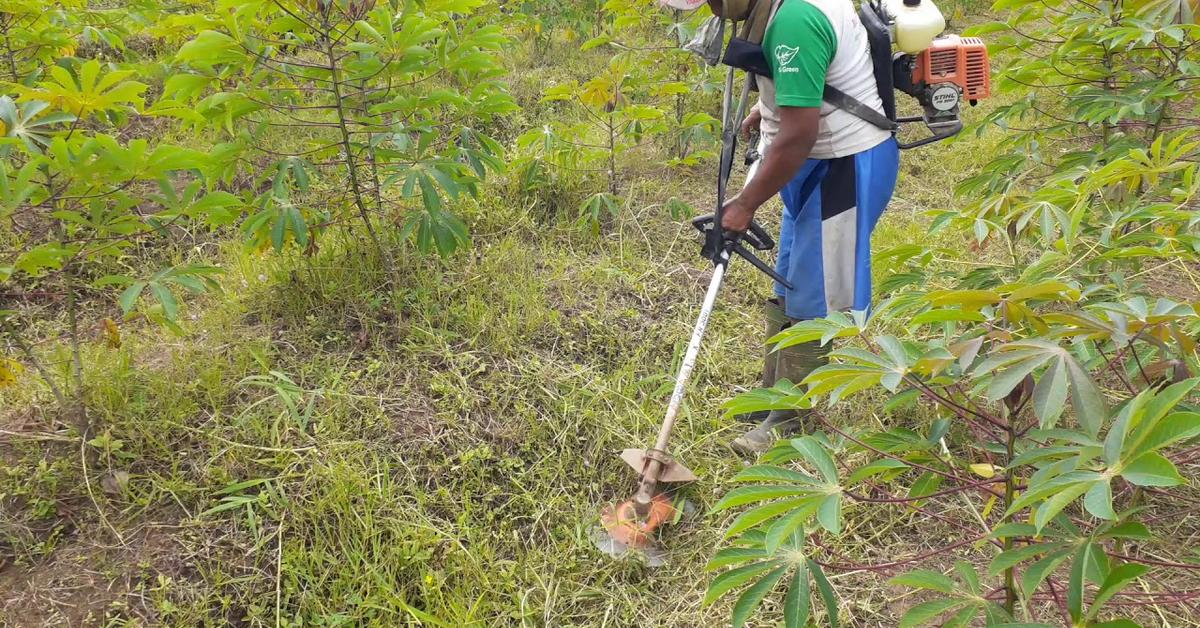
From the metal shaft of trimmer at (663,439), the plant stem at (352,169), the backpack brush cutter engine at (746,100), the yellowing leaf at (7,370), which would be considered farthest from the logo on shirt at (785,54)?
the yellowing leaf at (7,370)

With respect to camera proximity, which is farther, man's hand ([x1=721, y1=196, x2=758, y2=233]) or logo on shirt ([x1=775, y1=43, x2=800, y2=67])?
man's hand ([x1=721, y1=196, x2=758, y2=233])

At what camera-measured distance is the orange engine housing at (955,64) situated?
2.03m

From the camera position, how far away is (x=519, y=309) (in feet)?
9.38

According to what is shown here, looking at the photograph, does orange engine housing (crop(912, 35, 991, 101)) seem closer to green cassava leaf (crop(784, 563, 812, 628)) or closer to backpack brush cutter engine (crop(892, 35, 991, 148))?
backpack brush cutter engine (crop(892, 35, 991, 148))

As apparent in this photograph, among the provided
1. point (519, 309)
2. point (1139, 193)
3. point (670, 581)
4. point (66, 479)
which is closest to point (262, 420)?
point (66, 479)

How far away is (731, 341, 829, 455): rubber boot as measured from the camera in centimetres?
235

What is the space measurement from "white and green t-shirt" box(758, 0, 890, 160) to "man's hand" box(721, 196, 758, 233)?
25cm

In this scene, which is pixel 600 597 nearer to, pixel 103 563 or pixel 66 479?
pixel 103 563

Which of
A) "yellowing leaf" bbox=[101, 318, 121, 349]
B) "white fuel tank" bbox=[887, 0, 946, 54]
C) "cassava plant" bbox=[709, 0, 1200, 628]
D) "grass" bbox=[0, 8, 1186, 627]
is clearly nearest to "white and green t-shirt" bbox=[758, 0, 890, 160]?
"white fuel tank" bbox=[887, 0, 946, 54]

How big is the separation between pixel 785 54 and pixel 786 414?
4.10 ft

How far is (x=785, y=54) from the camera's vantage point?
6.00 feet

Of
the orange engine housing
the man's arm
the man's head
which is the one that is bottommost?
the man's arm

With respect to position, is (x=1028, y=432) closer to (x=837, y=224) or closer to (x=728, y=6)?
(x=837, y=224)

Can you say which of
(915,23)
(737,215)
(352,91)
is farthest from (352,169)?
(915,23)
